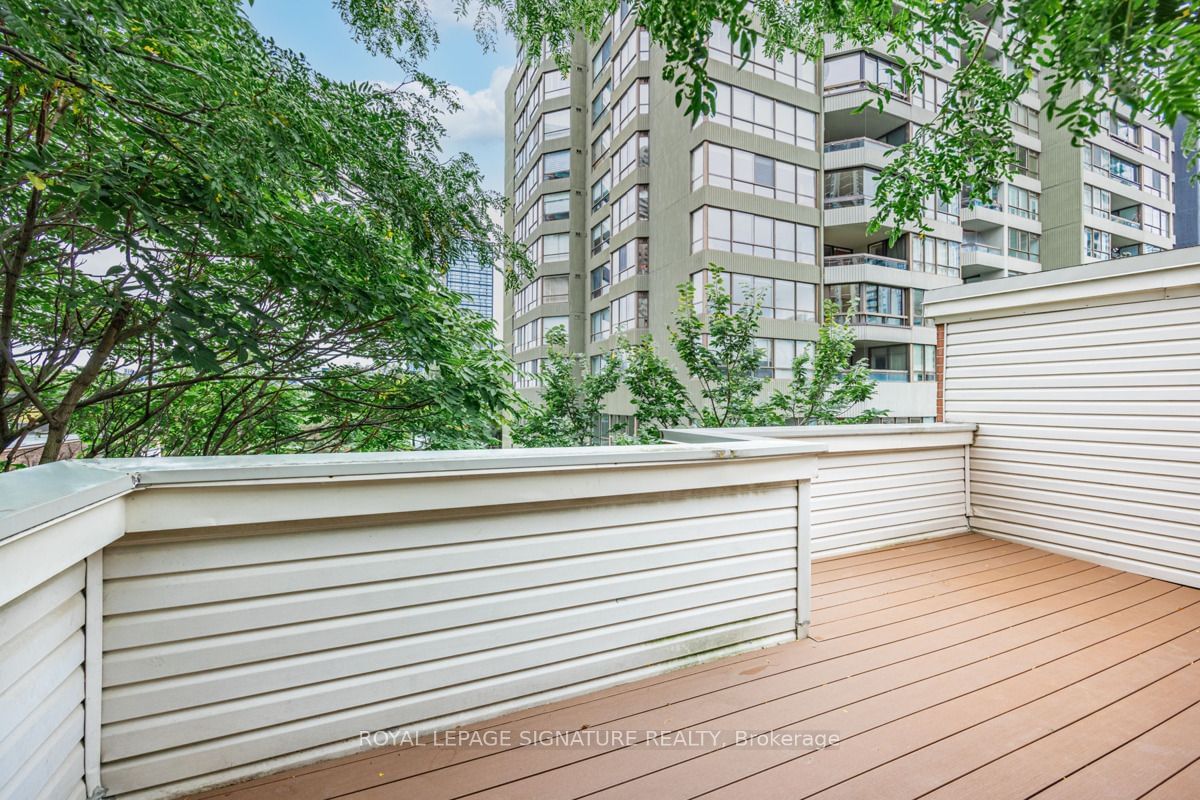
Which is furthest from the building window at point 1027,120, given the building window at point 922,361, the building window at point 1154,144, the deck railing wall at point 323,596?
the deck railing wall at point 323,596

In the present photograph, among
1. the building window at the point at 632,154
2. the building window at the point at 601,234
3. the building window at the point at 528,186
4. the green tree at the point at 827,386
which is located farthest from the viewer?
the building window at the point at 528,186

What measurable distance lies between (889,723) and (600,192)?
18885 mm

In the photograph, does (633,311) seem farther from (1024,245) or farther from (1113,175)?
(1113,175)

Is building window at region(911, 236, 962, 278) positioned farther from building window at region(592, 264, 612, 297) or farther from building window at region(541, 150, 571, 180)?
building window at region(541, 150, 571, 180)

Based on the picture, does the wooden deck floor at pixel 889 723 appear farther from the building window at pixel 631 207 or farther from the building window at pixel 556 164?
the building window at pixel 556 164

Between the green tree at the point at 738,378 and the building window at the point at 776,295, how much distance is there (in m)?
5.77

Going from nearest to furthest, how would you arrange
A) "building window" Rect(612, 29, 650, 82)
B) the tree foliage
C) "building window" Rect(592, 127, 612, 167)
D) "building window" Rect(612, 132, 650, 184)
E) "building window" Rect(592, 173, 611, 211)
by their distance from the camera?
1. the tree foliage
2. "building window" Rect(612, 29, 650, 82)
3. "building window" Rect(612, 132, 650, 184)
4. "building window" Rect(592, 127, 612, 167)
5. "building window" Rect(592, 173, 611, 211)

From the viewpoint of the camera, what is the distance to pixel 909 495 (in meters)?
4.19

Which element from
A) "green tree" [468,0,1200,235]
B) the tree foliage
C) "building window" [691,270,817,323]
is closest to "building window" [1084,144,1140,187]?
"building window" [691,270,817,323]

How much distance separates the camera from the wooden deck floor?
1.58m

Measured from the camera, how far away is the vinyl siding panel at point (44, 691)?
3.37 feet

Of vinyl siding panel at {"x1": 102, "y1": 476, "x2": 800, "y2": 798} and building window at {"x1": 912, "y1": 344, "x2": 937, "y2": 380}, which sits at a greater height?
building window at {"x1": 912, "y1": 344, "x2": 937, "y2": 380}

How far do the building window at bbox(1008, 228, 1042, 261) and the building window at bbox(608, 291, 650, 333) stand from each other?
15.0 metres

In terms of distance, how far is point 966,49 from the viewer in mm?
2963
